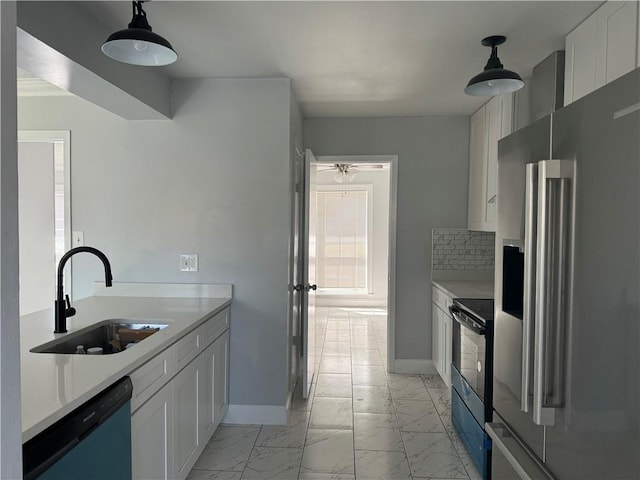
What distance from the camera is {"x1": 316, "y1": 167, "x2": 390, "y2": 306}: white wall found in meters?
7.17

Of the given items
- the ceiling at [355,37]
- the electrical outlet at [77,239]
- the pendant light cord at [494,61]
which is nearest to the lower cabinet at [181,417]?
the electrical outlet at [77,239]

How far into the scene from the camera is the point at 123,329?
222cm

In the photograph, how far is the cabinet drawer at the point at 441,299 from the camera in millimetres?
3279

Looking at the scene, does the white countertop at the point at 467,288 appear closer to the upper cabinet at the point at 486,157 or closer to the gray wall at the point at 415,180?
the gray wall at the point at 415,180

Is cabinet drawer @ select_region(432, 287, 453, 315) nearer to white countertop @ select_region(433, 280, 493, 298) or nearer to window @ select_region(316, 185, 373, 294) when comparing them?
white countertop @ select_region(433, 280, 493, 298)

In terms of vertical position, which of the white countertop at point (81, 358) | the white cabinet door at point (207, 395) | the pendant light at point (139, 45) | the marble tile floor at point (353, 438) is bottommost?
the marble tile floor at point (353, 438)

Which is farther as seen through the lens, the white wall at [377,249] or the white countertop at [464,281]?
the white wall at [377,249]

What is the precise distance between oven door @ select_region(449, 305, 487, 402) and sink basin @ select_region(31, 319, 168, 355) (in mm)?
1706

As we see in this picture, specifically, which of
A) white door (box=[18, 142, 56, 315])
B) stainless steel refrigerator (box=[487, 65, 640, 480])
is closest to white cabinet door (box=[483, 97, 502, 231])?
stainless steel refrigerator (box=[487, 65, 640, 480])

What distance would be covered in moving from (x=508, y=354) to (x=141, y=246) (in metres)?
2.44

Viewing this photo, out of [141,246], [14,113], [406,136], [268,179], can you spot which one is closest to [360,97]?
[406,136]

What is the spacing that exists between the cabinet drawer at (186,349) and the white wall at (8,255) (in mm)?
1262

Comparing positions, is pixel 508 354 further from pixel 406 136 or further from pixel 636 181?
pixel 406 136

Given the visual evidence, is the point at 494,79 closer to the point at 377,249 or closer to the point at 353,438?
the point at 353,438
